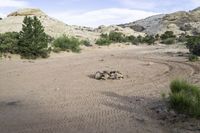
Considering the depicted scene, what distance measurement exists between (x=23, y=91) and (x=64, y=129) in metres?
6.22

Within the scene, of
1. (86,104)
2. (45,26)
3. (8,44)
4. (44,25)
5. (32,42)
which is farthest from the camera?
(44,25)

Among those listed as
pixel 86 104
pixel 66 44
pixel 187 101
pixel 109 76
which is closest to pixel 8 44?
pixel 66 44

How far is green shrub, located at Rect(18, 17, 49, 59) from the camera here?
3162cm

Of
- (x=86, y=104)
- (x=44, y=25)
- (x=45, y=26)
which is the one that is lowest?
(x=86, y=104)

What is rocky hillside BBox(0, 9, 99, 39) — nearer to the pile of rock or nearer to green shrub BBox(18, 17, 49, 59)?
green shrub BBox(18, 17, 49, 59)

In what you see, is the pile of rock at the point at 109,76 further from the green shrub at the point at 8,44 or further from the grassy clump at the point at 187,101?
the green shrub at the point at 8,44

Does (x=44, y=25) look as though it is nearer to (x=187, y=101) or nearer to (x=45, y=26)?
(x=45, y=26)

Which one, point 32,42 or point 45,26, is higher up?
point 45,26

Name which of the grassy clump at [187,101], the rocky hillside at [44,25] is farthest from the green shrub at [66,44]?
the grassy clump at [187,101]

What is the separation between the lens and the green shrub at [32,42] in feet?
104

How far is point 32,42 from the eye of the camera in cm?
3180

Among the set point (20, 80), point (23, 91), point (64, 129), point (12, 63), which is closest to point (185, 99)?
point (64, 129)

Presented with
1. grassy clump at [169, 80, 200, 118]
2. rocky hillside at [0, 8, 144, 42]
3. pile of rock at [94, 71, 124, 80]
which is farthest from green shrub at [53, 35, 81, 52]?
grassy clump at [169, 80, 200, 118]

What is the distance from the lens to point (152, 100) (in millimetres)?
12859
